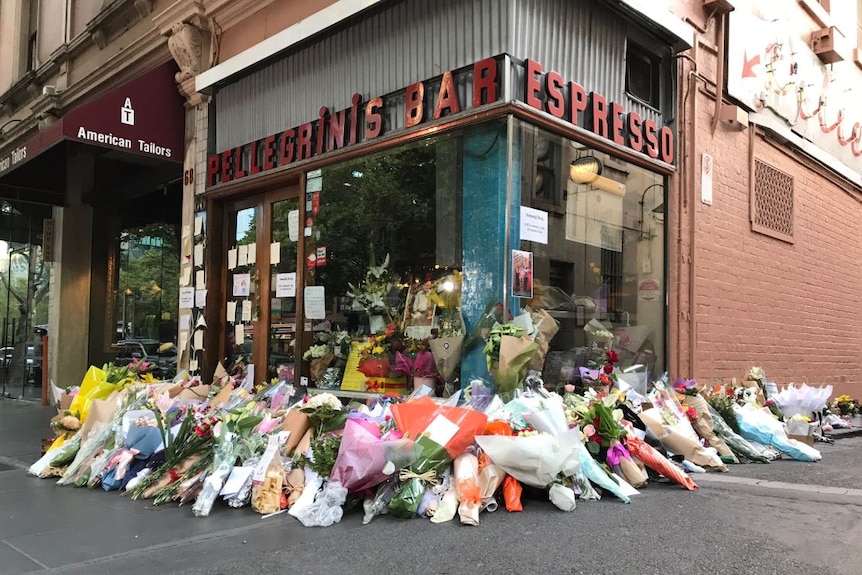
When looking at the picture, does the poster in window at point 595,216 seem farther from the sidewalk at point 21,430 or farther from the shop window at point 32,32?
the shop window at point 32,32

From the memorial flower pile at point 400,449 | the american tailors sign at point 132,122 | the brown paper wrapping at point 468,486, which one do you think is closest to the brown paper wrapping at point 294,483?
the memorial flower pile at point 400,449

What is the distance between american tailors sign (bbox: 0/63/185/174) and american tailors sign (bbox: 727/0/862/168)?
7.09 meters

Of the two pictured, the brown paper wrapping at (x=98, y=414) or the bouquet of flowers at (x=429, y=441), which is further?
the brown paper wrapping at (x=98, y=414)

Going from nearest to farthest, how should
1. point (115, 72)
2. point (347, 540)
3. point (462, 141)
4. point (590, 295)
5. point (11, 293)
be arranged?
point (347, 540)
point (462, 141)
point (590, 295)
point (115, 72)
point (11, 293)

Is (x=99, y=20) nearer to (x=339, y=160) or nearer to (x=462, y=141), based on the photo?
A: (x=339, y=160)

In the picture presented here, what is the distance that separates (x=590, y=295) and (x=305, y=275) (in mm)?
3099

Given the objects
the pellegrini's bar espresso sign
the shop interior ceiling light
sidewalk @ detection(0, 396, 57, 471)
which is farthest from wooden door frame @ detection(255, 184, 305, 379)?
the shop interior ceiling light

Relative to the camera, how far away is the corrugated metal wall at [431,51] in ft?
19.5

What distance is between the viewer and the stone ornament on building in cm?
862

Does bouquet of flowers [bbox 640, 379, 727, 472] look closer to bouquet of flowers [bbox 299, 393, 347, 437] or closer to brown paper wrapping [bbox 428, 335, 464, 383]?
brown paper wrapping [bbox 428, 335, 464, 383]

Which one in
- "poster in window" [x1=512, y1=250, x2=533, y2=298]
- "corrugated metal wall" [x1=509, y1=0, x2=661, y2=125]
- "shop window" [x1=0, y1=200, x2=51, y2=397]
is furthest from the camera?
"shop window" [x1=0, y1=200, x2=51, y2=397]

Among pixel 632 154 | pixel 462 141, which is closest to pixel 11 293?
pixel 462 141

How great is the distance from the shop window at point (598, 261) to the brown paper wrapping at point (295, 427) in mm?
2122

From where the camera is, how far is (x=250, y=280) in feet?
27.6
